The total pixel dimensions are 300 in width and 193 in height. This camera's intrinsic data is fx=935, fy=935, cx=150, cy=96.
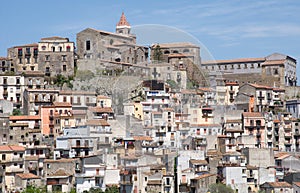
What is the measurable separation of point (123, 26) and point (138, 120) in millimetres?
17291

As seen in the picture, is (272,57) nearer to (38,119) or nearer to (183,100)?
(183,100)

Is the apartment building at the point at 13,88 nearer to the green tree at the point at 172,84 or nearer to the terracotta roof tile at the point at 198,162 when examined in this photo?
the green tree at the point at 172,84

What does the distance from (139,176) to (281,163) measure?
8.38 meters

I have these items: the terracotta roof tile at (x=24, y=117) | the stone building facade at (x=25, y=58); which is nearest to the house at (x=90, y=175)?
the terracotta roof tile at (x=24, y=117)

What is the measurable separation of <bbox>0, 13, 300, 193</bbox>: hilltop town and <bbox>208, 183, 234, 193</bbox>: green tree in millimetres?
255

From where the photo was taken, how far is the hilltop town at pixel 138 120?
3806cm

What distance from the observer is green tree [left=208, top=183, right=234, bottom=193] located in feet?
123

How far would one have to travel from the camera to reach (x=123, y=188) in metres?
37.4

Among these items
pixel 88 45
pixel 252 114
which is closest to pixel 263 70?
pixel 88 45

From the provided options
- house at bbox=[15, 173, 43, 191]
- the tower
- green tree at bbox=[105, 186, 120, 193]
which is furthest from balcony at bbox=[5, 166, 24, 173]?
the tower

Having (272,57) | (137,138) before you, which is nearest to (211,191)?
(137,138)

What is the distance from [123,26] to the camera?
6088cm

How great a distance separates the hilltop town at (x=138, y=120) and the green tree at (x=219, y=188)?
255mm

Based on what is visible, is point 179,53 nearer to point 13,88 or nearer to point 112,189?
point 13,88
